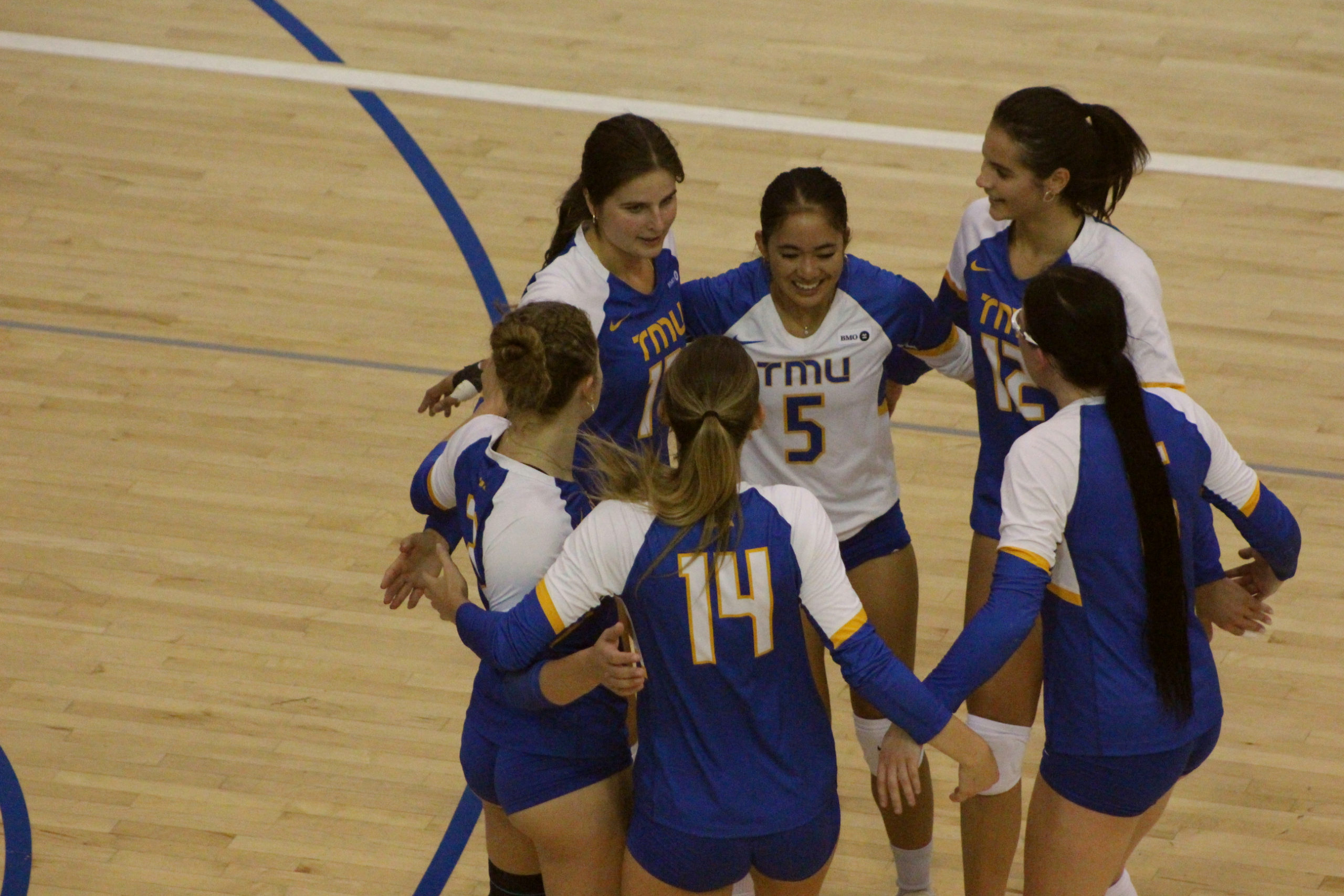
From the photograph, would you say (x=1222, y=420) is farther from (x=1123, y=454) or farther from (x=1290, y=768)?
(x=1123, y=454)

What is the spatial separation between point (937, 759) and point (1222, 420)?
2182mm

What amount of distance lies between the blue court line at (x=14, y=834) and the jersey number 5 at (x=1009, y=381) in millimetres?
2965

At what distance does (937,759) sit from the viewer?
486 cm

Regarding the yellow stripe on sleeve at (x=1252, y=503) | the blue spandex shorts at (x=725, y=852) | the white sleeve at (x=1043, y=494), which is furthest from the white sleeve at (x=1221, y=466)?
the blue spandex shorts at (x=725, y=852)

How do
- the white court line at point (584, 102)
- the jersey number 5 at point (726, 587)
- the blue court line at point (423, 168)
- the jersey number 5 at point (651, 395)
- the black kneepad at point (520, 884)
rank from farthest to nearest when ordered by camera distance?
the white court line at point (584, 102)
the blue court line at point (423, 168)
the jersey number 5 at point (651, 395)
the black kneepad at point (520, 884)
the jersey number 5 at point (726, 587)

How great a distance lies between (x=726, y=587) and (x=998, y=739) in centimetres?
116

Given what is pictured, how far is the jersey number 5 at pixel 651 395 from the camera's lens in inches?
156

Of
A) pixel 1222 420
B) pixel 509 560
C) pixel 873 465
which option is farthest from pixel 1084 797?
pixel 1222 420

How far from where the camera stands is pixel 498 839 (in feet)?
11.6

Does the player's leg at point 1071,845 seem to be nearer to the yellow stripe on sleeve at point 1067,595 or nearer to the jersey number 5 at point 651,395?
the yellow stripe on sleeve at point 1067,595

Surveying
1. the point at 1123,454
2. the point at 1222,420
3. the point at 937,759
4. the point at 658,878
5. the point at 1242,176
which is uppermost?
the point at 1242,176

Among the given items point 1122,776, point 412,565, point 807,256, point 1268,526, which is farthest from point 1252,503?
point 412,565

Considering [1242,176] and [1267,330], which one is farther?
[1242,176]

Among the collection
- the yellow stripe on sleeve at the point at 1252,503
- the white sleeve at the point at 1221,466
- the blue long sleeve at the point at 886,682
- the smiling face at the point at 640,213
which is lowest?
the blue long sleeve at the point at 886,682
